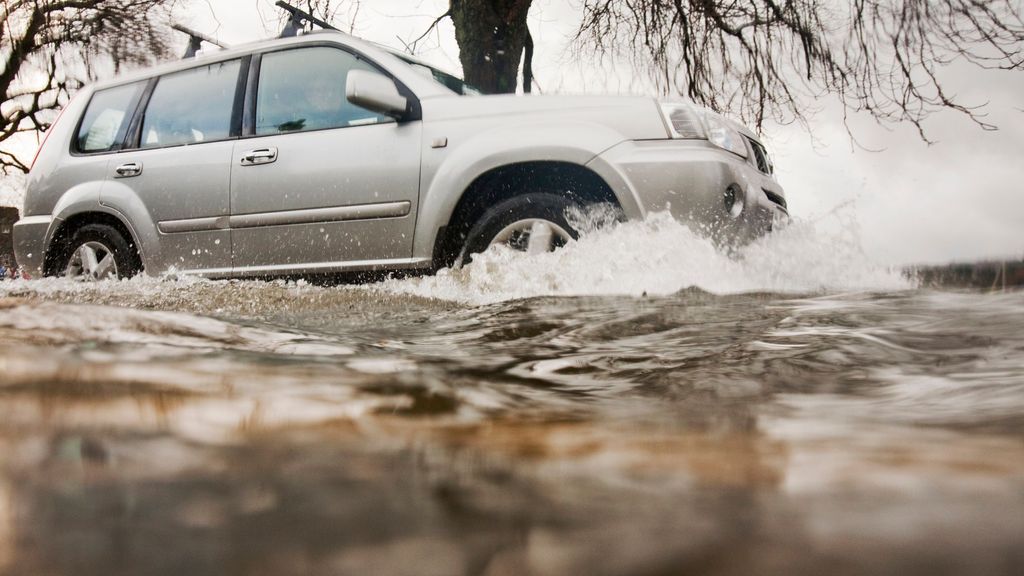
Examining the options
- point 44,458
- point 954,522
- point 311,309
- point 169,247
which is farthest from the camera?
point 169,247

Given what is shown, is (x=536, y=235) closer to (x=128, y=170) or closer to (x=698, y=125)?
(x=698, y=125)

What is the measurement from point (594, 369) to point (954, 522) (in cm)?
113

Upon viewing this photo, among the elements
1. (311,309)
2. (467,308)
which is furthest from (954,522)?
(311,309)

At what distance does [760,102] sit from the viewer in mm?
8992

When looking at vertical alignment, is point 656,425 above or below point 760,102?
below

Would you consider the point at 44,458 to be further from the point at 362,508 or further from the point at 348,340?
the point at 348,340

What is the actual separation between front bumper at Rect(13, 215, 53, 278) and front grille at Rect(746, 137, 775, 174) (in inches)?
176

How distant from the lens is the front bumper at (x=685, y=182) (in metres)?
3.44

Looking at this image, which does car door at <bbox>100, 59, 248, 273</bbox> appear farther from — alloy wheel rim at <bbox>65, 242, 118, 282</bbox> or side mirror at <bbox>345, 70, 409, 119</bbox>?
side mirror at <bbox>345, 70, 409, 119</bbox>

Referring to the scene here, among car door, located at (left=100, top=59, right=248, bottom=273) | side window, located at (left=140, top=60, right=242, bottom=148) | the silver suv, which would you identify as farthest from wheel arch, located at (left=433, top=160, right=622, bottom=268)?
side window, located at (left=140, top=60, right=242, bottom=148)

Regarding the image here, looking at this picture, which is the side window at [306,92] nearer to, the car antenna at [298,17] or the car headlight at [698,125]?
the car headlight at [698,125]

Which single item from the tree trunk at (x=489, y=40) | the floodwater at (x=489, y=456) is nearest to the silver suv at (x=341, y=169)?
the floodwater at (x=489, y=456)

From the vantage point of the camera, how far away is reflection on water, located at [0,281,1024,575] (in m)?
0.48

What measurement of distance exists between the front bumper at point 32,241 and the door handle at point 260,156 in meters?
1.72
